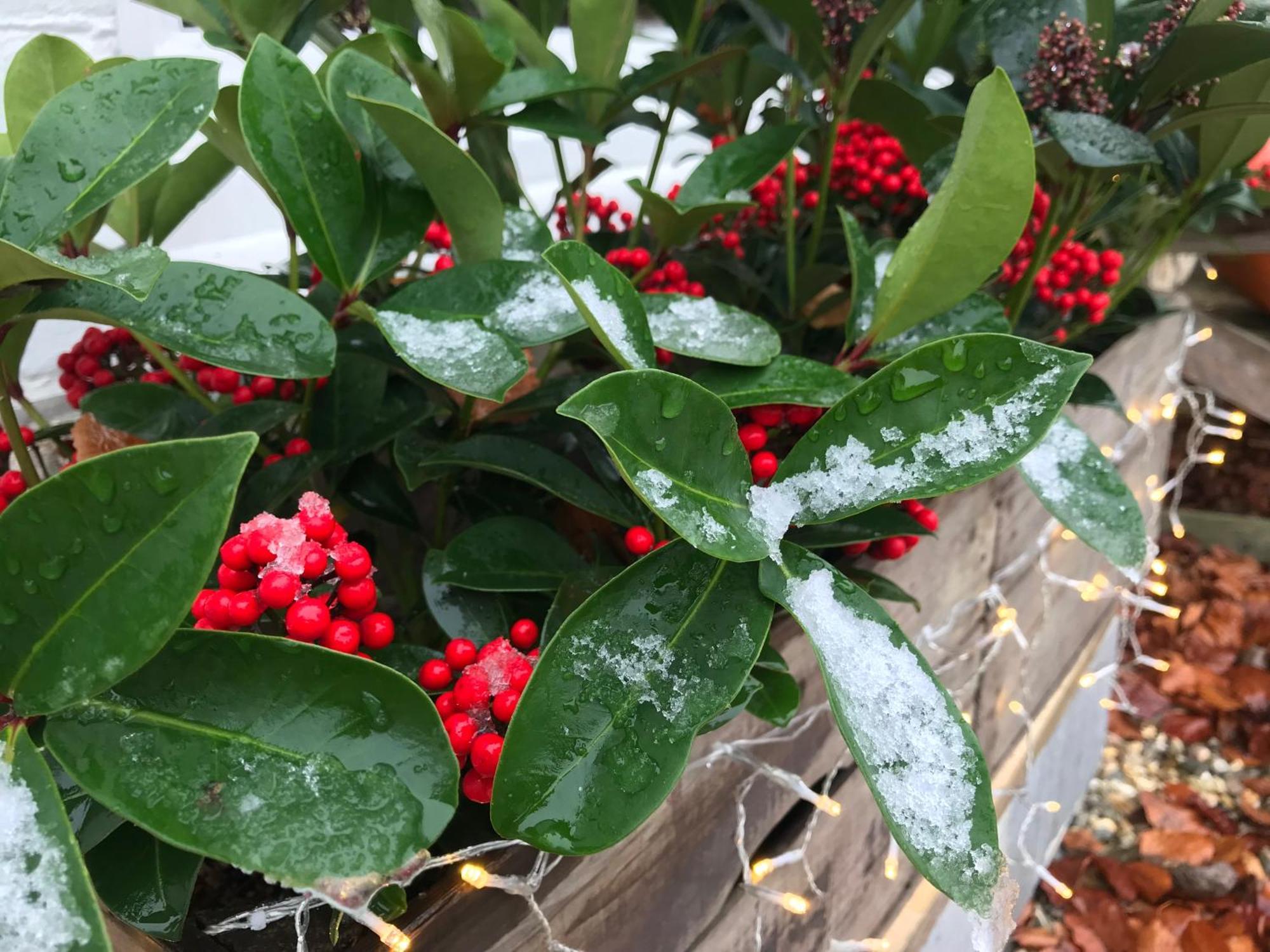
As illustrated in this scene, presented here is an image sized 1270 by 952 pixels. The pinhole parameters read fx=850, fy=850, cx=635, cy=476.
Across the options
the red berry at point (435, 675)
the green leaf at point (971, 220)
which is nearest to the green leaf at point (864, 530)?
the green leaf at point (971, 220)

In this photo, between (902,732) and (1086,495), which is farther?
(1086,495)

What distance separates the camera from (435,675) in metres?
0.38

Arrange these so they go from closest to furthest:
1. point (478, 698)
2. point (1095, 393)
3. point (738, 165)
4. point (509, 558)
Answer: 1. point (478, 698)
2. point (509, 558)
3. point (738, 165)
4. point (1095, 393)

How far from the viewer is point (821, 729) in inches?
25.7

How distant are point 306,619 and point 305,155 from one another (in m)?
0.25

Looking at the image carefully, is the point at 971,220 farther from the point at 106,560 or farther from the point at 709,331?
the point at 106,560

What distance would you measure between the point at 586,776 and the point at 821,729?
0.38m

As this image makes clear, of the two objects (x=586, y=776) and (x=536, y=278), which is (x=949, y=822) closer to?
(x=586, y=776)

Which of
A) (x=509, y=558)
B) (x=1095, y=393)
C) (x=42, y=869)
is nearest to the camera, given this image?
(x=42, y=869)

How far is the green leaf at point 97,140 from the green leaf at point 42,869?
23 cm

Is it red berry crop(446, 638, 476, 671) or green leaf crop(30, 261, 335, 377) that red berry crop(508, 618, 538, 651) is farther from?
green leaf crop(30, 261, 335, 377)

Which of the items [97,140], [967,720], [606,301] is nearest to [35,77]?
[97,140]

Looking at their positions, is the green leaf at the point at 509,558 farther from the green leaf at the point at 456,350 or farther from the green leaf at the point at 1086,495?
the green leaf at the point at 1086,495

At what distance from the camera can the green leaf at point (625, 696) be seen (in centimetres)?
31
